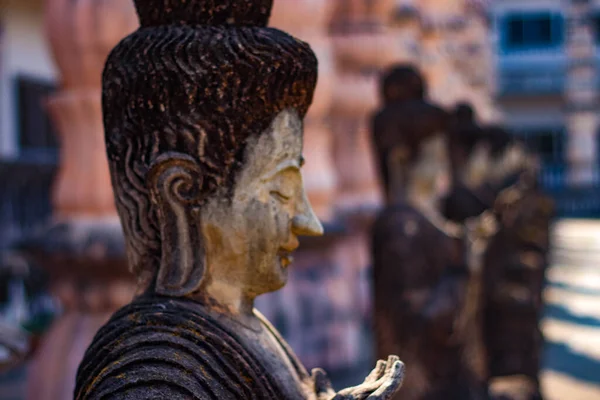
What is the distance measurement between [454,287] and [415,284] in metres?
0.21

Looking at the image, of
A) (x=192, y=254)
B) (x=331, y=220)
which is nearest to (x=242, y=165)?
(x=192, y=254)

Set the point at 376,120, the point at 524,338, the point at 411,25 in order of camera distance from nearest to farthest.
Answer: the point at 376,120 < the point at 524,338 < the point at 411,25

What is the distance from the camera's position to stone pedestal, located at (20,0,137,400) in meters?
3.67

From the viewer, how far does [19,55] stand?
7.27 m

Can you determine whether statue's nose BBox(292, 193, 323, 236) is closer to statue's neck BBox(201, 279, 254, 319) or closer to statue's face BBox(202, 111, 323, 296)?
statue's face BBox(202, 111, 323, 296)

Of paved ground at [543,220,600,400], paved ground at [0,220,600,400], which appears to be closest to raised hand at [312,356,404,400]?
paved ground at [0,220,600,400]

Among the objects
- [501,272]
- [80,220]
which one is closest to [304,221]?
[80,220]

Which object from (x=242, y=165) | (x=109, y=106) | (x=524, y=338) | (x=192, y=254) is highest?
(x=109, y=106)

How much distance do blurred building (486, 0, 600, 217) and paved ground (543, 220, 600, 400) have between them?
7.90 metres

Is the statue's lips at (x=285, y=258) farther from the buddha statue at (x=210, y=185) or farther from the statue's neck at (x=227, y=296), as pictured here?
the statue's neck at (x=227, y=296)

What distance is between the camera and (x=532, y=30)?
23.7 meters

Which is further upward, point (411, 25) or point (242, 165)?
point (411, 25)

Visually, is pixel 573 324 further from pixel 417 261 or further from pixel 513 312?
pixel 417 261

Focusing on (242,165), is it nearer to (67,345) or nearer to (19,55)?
(67,345)
